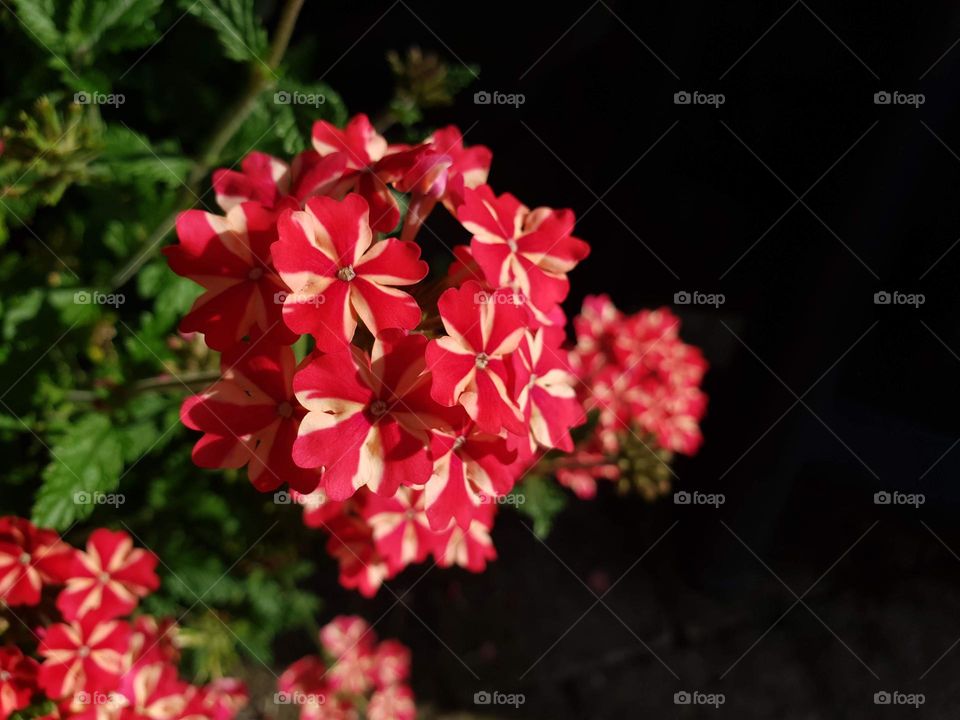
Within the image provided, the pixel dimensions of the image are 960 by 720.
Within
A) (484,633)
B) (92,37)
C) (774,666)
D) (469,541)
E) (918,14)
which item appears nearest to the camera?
(92,37)

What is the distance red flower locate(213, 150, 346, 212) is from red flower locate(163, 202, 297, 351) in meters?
0.06

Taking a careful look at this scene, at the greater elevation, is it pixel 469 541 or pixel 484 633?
pixel 469 541

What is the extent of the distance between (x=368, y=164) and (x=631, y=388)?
4.39ft

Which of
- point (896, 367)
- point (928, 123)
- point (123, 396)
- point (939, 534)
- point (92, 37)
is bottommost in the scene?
point (123, 396)

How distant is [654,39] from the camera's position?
287 cm

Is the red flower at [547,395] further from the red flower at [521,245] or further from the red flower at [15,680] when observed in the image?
the red flower at [15,680]

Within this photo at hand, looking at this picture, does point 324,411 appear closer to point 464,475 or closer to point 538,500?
point 464,475

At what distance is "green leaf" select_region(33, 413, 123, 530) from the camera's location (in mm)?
1331

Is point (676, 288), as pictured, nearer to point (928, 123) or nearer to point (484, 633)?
point (928, 123)

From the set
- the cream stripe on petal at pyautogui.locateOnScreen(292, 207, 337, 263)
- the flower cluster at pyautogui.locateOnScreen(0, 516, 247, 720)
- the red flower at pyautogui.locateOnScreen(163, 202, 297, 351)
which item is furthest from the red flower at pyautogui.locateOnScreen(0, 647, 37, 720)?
the cream stripe on petal at pyautogui.locateOnScreen(292, 207, 337, 263)

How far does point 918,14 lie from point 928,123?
0.31 m

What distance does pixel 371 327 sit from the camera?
1.01 meters

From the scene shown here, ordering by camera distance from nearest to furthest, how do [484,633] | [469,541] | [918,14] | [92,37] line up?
[92,37] < [469,541] < [918,14] < [484,633]

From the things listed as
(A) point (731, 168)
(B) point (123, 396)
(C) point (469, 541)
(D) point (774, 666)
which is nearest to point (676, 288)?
(A) point (731, 168)
